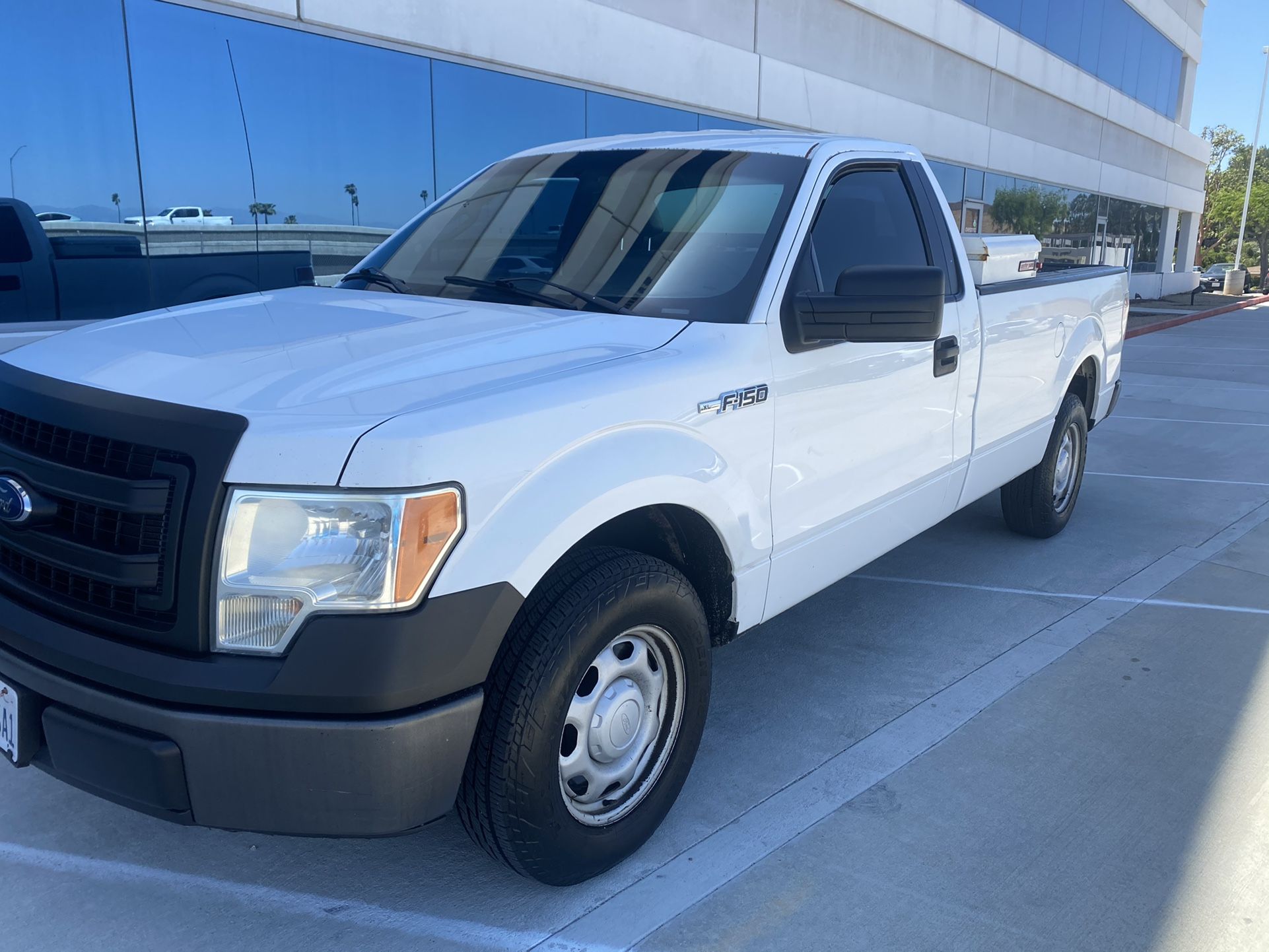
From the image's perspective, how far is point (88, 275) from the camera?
6.49 meters

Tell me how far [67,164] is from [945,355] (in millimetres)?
5416

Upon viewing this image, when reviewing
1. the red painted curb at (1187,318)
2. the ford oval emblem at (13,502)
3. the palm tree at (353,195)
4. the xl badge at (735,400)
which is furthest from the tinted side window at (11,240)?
the red painted curb at (1187,318)

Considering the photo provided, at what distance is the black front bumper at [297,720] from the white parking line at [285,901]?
49cm

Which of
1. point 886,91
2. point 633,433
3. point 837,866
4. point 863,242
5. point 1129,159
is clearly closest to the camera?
point 633,433

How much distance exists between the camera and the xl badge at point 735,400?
9.20 ft

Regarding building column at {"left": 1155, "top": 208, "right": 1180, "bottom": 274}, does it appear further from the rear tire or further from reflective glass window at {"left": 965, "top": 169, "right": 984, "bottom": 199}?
the rear tire

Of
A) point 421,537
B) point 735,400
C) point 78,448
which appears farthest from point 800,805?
point 78,448

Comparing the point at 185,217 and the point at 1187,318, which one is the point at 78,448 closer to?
the point at 185,217

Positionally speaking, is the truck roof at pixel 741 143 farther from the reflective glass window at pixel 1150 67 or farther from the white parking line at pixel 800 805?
the reflective glass window at pixel 1150 67

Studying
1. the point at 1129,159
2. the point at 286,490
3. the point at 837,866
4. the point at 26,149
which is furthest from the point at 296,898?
the point at 1129,159

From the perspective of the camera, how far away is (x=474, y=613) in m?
2.18

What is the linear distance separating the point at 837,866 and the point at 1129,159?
3072cm

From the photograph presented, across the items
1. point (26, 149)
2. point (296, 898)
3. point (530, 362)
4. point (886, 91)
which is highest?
point (886, 91)

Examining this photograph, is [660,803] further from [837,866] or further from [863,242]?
[863,242]
